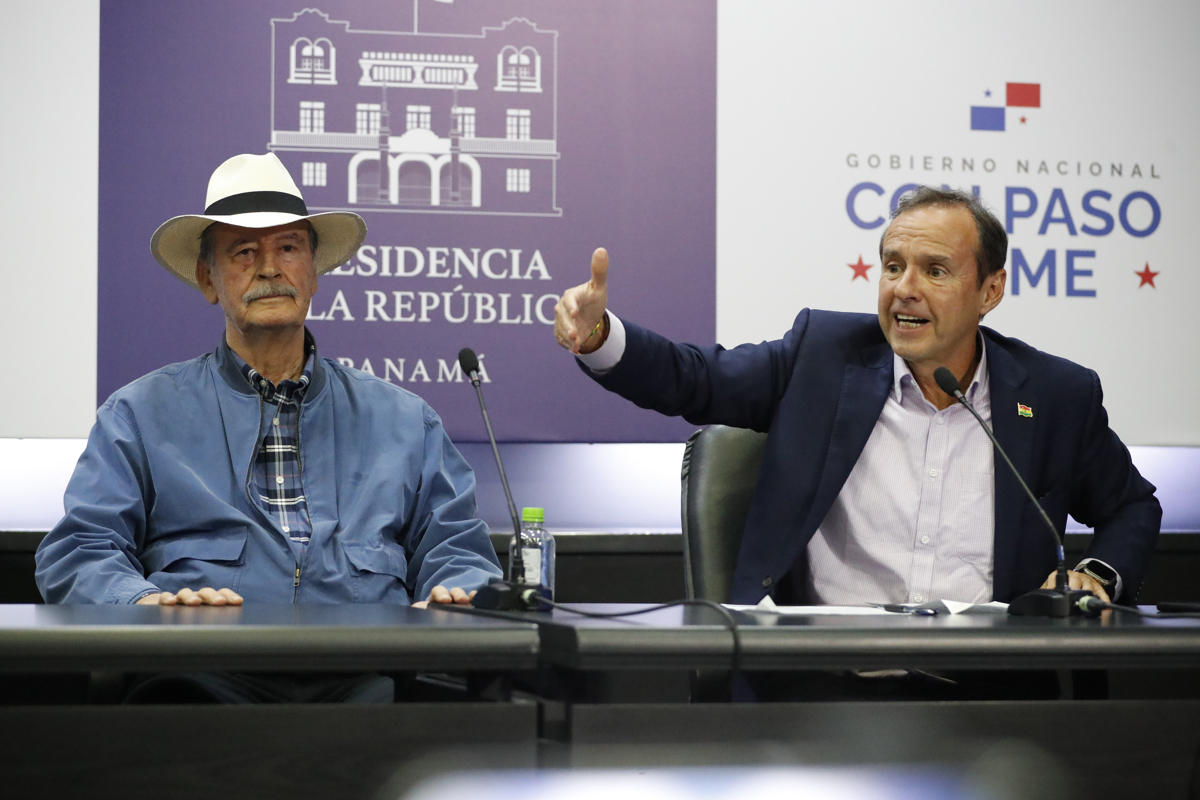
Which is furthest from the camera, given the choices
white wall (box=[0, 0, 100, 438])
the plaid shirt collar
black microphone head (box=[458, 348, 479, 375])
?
white wall (box=[0, 0, 100, 438])

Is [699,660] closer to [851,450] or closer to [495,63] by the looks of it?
[851,450]

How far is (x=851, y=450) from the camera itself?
2.23 m

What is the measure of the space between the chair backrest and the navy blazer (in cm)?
4

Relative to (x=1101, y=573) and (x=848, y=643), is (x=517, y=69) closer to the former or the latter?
(x=1101, y=573)

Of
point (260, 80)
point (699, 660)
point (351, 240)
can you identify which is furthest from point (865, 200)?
point (699, 660)

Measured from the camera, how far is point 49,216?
3.04 meters

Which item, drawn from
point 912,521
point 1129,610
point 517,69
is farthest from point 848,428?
point 517,69

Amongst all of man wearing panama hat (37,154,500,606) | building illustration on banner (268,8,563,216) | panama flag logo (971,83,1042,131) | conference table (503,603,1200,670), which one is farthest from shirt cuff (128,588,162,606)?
panama flag logo (971,83,1042,131)

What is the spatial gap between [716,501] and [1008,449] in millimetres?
553

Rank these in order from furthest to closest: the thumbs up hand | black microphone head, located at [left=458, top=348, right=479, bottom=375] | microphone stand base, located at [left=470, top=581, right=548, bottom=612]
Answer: the thumbs up hand, black microphone head, located at [left=458, top=348, right=479, bottom=375], microphone stand base, located at [left=470, top=581, right=548, bottom=612]

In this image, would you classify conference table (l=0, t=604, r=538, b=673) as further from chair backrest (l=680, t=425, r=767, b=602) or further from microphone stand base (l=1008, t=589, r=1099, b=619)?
chair backrest (l=680, t=425, r=767, b=602)

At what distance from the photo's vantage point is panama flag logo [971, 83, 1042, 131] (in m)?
3.29

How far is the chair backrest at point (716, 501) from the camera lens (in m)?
2.16

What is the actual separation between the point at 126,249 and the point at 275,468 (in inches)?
45.2
